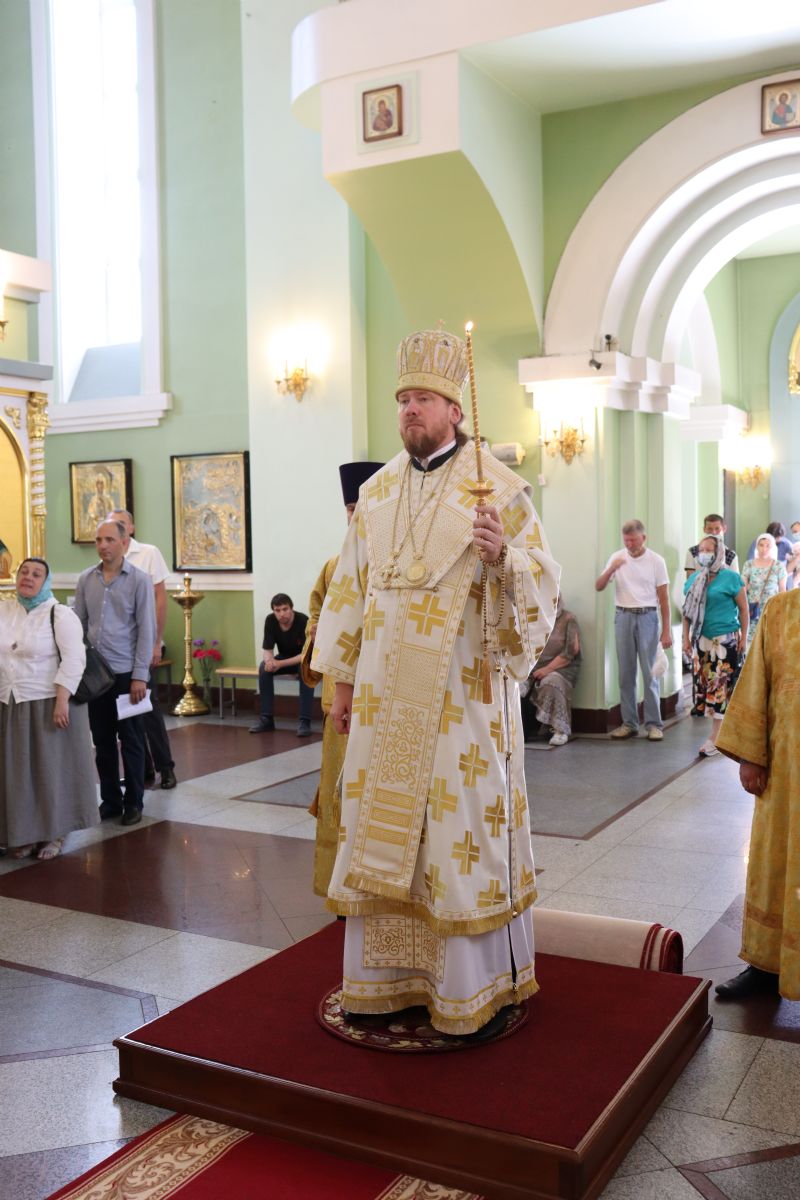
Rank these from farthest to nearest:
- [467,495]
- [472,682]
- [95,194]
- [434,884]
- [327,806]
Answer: [95,194]
[327,806]
[467,495]
[472,682]
[434,884]

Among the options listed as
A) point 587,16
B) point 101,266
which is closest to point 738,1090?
point 587,16

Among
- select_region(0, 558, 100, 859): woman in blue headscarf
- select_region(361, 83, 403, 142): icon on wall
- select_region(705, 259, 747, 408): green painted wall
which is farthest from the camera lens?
select_region(705, 259, 747, 408): green painted wall

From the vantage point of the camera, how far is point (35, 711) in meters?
6.55

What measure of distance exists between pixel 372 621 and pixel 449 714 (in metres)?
0.41

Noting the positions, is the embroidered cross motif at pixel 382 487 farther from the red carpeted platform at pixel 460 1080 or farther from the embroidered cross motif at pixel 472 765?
the red carpeted platform at pixel 460 1080

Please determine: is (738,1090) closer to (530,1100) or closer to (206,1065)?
(530,1100)

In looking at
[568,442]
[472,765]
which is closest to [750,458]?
[568,442]

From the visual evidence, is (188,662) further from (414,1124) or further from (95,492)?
(414,1124)

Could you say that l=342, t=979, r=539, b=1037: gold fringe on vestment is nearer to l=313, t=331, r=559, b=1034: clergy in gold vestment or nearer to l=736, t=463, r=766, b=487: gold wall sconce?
l=313, t=331, r=559, b=1034: clergy in gold vestment

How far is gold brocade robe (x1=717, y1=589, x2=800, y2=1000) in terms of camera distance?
4094mm

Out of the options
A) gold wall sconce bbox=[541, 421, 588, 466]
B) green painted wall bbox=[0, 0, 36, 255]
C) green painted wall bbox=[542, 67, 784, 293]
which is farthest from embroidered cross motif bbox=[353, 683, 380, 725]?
green painted wall bbox=[0, 0, 36, 255]

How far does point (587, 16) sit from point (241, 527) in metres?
5.94

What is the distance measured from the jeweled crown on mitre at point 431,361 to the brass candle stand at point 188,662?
8.30 m

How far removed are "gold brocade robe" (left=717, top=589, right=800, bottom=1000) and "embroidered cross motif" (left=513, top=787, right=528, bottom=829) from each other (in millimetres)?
849
